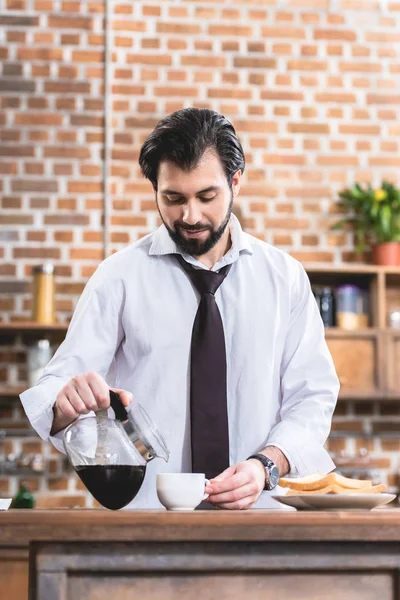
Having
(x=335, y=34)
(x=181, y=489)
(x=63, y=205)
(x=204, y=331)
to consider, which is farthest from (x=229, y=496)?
(x=335, y=34)

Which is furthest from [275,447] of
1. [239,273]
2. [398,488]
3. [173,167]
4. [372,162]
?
[372,162]

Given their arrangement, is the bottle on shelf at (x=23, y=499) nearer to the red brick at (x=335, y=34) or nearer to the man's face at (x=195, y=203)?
the man's face at (x=195, y=203)

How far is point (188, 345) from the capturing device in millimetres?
1964

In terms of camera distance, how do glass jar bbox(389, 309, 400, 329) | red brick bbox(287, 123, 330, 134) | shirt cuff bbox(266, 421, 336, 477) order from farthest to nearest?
red brick bbox(287, 123, 330, 134)
glass jar bbox(389, 309, 400, 329)
shirt cuff bbox(266, 421, 336, 477)

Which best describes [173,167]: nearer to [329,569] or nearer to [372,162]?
[329,569]

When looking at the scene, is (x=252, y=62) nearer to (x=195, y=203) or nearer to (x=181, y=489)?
(x=195, y=203)

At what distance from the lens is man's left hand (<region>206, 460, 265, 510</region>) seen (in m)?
1.51

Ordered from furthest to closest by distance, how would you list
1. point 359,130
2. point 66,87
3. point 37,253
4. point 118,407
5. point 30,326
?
point 359,130, point 66,87, point 37,253, point 30,326, point 118,407

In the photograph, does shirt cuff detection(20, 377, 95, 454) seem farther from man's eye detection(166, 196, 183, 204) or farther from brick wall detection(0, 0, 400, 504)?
brick wall detection(0, 0, 400, 504)

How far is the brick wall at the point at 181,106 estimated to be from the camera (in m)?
3.98

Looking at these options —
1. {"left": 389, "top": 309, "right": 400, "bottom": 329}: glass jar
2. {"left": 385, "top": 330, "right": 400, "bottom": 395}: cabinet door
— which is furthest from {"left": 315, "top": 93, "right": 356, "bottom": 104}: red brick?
{"left": 385, "top": 330, "right": 400, "bottom": 395}: cabinet door

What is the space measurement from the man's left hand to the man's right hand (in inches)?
8.6

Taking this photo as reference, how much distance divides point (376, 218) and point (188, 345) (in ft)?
7.32

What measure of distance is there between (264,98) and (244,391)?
2435 millimetres
